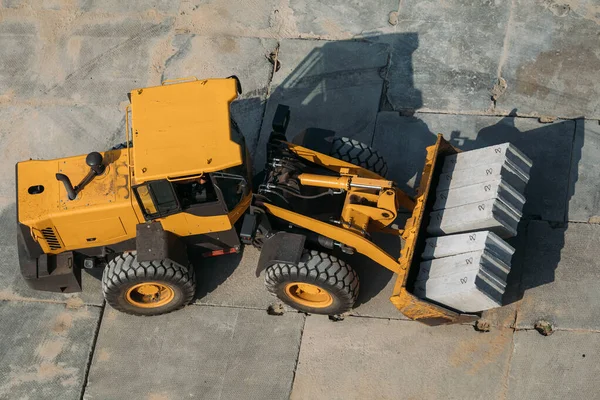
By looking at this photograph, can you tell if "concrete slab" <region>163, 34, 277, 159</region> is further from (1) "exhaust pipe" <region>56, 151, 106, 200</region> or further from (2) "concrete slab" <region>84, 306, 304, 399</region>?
(2) "concrete slab" <region>84, 306, 304, 399</region>

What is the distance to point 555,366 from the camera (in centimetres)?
852


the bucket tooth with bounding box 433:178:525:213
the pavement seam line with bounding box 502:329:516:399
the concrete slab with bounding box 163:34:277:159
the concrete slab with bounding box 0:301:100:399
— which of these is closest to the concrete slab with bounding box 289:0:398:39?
the concrete slab with bounding box 163:34:277:159

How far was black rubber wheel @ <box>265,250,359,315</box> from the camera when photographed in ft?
27.3

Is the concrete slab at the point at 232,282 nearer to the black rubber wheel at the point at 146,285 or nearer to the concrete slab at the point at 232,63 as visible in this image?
the black rubber wheel at the point at 146,285

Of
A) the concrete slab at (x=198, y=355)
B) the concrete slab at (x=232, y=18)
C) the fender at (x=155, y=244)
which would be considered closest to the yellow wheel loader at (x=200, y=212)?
the fender at (x=155, y=244)

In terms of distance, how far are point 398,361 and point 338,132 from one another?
3.35 meters

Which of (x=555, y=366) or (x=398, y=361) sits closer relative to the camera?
(x=555, y=366)

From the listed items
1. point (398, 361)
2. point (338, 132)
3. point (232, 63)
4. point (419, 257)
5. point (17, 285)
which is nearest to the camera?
point (419, 257)

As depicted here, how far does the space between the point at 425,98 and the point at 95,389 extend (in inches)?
228

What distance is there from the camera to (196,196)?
8.26 metres

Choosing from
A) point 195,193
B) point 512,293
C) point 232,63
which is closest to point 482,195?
point 512,293

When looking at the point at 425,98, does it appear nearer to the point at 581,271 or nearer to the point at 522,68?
the point at 522,68

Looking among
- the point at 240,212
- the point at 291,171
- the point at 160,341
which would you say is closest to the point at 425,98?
the point at 291,171

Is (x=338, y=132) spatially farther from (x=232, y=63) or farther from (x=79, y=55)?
(x=79, y=55)
